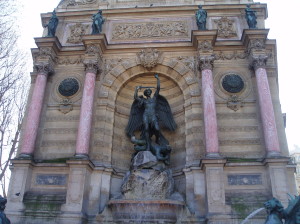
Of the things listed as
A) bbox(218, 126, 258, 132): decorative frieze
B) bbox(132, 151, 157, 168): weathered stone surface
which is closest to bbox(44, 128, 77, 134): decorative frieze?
bbox(132, 151, 157, 168): weathered stone surface

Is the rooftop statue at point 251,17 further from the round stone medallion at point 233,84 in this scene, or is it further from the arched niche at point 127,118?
the arched niche at point 127,118

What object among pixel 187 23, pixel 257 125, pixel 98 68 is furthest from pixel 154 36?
pixel 257 125

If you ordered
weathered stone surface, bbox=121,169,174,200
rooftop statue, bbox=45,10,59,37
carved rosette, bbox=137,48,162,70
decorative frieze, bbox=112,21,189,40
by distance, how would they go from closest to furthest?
weathered stone surface, bbox=121,169,174,200 < carved rosette, bbox=137,48,162,70 < rooftop statue, bbox=45,10,59,37 < decorative frieze, bbox=112,21,189,40

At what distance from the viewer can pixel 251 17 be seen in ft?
50.2

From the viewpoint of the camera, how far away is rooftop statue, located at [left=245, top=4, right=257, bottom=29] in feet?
49.5

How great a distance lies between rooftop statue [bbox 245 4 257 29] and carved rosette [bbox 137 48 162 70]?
4988 millimetres

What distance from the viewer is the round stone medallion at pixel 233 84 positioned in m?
14.4

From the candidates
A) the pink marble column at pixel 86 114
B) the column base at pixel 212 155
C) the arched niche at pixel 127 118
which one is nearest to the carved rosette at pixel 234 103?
the arched niche at pixel 127 118

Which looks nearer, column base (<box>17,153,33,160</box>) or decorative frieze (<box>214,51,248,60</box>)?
column base (<box>17,153,33,160</box>)

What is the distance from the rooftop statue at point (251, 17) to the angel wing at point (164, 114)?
6.00 metres

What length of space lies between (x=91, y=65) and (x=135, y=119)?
359 cm

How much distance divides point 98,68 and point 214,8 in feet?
25.4

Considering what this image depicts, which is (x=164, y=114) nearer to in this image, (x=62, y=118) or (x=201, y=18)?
(x=62, y=118)

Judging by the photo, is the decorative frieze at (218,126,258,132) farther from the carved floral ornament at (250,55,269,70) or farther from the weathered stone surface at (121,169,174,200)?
the weathered stone surface at (121,169,174,200)
